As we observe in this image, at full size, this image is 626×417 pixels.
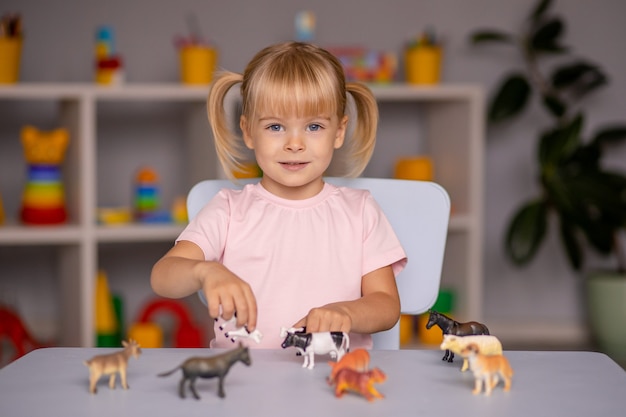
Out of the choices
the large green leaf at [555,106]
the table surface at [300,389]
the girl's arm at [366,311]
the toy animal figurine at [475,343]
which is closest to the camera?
the table surface at [300,389]

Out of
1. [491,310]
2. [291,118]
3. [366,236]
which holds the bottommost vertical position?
[491,310]

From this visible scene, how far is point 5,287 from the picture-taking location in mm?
3414

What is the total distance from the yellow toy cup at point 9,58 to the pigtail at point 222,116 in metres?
1.78

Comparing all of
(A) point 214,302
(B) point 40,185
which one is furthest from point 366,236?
(B) point 40,185

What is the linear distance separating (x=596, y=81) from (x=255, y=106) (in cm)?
252

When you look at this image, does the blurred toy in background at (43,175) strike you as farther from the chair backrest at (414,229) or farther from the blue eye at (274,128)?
the blue eye at (274,128)

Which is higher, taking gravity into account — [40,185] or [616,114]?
[616,114]

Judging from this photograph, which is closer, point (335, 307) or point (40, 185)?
point (335, 307)

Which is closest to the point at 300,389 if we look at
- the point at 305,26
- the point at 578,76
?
the point at 305,26

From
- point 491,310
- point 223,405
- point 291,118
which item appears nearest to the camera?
point 223,405

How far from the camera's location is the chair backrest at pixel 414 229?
1.41 metres

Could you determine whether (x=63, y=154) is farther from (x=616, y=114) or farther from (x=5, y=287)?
(x=616, y=114)

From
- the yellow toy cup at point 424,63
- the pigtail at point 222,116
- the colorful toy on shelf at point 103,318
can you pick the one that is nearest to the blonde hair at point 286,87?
the pigtail at point 222,116

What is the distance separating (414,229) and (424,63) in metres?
1.97
